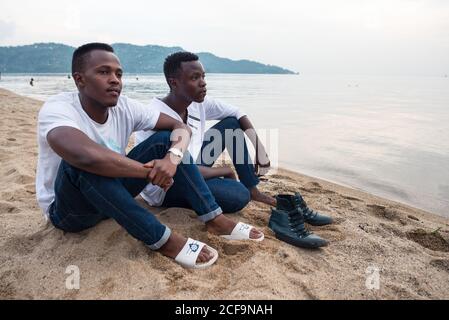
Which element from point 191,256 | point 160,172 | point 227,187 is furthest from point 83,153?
point 227,187

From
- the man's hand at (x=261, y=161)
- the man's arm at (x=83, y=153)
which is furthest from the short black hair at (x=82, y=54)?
the man's hand at (x=261, y=161)

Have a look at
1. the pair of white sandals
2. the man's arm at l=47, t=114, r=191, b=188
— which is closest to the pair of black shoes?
the pair of white sandals

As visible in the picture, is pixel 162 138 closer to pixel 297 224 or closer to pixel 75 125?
pixel 75 125

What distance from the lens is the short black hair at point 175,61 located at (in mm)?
3346

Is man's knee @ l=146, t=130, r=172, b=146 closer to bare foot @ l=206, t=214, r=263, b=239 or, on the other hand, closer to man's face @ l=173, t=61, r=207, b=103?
bare foot @ l=206, t=214, r=263, b=239

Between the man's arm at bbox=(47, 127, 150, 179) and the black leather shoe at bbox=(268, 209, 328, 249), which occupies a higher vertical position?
the man's arm at bbox=(47, 127, 150, 179)

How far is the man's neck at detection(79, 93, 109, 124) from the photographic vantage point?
2.32 m

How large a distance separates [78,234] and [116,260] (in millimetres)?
511

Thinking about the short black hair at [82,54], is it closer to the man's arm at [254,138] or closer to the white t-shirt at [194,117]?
the white t-shirt at [194,117]

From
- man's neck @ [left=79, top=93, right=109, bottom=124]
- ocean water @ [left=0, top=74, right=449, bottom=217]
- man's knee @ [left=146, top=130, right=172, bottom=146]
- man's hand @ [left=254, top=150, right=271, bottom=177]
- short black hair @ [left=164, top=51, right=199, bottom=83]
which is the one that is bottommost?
ocean water @ [left=0, top=74, right=449, bottom=217]

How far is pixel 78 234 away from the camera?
253 cm

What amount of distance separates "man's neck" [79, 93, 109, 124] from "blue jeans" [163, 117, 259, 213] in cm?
69

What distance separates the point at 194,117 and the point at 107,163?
1551 millimetres

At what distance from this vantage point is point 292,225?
2648 millimetres
